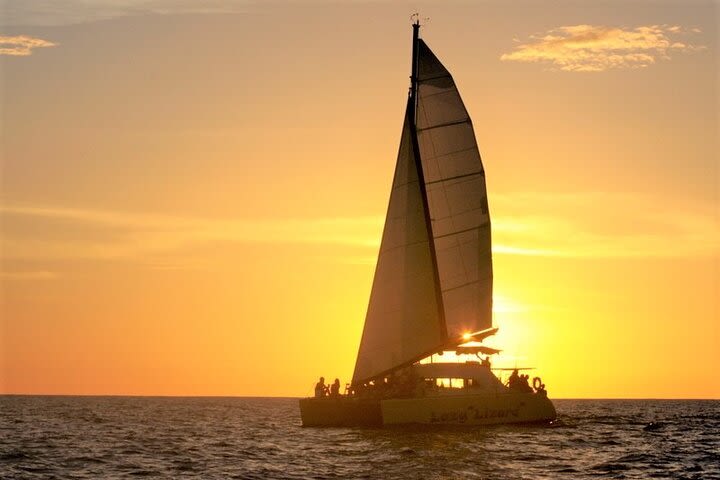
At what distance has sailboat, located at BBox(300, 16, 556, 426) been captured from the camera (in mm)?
52312

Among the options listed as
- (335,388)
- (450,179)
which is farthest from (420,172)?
(335,388)

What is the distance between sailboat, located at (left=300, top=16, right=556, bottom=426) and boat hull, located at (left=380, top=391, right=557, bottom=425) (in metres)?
0.06

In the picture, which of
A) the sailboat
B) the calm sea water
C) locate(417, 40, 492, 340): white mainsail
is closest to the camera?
the calm sea water

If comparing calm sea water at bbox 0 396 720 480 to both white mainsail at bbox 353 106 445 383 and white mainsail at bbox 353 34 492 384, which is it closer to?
white mainsail at bbox 353 106 445 383

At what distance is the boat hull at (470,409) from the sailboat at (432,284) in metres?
0.06

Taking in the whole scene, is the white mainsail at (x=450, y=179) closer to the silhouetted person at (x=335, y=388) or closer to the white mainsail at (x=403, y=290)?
the white mainsail at (x=403, y=290)

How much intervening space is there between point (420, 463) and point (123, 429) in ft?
109

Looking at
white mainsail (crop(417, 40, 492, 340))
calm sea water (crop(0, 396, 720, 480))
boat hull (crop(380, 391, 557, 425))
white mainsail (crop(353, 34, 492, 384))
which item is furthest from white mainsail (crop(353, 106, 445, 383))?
calm sea water (crop(0, 396, 720, 480))

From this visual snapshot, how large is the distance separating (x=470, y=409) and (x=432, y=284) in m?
6.03

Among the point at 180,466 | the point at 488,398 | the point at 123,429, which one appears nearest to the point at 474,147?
the point at 488,398

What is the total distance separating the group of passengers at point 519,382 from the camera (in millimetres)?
55344

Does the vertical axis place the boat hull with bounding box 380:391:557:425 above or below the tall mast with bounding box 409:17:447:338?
below

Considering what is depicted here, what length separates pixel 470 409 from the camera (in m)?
52.3

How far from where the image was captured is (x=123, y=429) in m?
69.9
